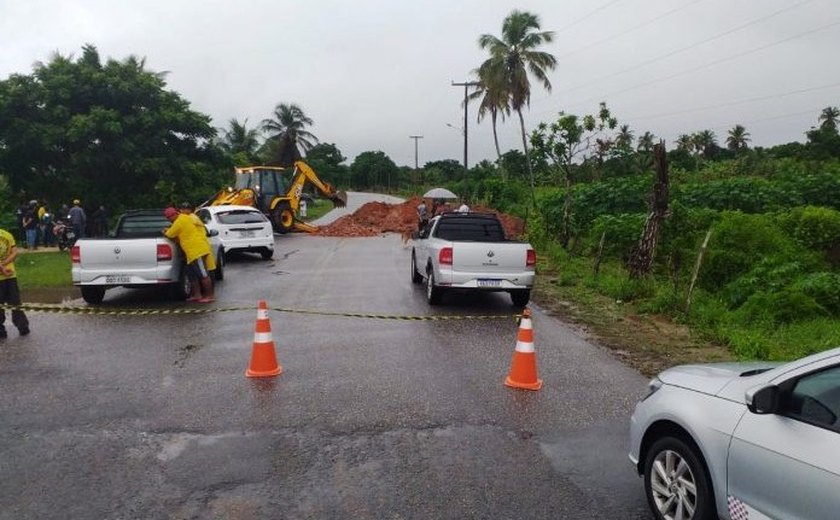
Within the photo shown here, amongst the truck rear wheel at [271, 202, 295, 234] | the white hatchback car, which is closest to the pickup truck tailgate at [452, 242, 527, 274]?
the white hatchback car

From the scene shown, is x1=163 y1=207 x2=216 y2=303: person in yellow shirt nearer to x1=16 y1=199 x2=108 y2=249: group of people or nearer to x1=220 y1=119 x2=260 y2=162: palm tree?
x1=16 y1=199 x2=108 y2=249: group of people

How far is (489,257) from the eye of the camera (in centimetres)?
1099

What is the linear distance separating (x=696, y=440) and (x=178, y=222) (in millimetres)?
9811

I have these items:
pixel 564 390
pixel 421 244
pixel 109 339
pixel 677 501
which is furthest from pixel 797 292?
pixel 109 339

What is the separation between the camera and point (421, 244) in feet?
43.6

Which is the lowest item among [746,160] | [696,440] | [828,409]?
[696,440]

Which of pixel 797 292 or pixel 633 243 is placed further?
pixel 633 243

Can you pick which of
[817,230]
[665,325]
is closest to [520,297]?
[665,325]

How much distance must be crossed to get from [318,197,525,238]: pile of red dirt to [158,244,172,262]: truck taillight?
15.5 meters

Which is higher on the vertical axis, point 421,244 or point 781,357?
point 421,244

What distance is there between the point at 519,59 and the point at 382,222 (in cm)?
1417

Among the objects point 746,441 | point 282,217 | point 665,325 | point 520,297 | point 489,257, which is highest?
point 282,217

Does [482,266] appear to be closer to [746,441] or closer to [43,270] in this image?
[746,441]

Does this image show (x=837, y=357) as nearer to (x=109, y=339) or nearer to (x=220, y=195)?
(x=109, y=339)
